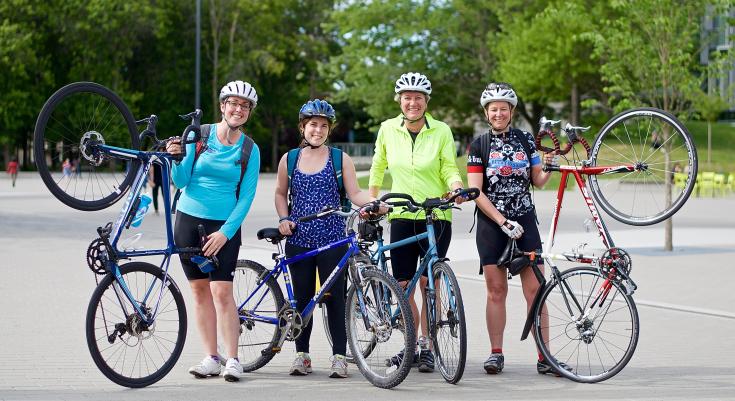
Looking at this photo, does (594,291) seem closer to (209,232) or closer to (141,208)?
(209,232)

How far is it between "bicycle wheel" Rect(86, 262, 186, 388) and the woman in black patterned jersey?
1.94 metres

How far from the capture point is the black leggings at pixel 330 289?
25.1 ft

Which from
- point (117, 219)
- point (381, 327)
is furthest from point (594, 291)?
point (117, 219)

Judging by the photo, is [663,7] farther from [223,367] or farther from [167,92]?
[167,92]

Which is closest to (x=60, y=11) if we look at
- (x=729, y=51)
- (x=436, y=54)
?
(x=436, y=54)

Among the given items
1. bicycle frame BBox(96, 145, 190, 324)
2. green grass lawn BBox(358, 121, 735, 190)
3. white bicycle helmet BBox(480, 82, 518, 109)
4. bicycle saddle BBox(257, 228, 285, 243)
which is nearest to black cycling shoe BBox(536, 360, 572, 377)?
white bicycle helmet BBox(480, 82, 518, 109)

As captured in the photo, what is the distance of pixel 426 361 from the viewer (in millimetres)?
7754

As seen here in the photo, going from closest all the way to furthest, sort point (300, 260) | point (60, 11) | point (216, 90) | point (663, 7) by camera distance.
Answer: point (300, 260) → point (663, 7) → point (60, 11) → point (216, 90)

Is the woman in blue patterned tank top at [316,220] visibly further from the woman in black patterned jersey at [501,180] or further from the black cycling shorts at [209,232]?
the woman in black patterned jersey at [501,180]

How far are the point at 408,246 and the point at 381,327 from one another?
743 mm

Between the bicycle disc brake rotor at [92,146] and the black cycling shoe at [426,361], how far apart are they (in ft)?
7.80

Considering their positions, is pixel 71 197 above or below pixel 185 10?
below

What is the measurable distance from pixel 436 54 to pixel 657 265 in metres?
46.2

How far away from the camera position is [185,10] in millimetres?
72375
